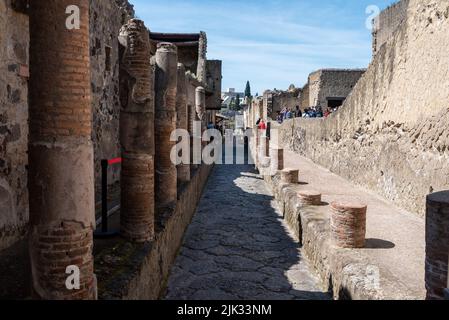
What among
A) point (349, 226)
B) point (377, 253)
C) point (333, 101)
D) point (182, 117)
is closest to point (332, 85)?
point (333, 101)

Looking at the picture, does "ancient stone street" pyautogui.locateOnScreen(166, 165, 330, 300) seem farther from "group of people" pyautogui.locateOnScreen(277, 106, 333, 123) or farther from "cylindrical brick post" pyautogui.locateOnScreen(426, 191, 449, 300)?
"group of people" pyautogui.locateOnScreen(277, 106, 333, 123)

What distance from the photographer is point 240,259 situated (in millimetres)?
6312

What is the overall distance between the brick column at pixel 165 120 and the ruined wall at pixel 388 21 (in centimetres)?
1496

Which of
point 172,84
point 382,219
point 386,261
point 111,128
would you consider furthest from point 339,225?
point 111,128

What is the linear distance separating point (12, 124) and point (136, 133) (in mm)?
1297

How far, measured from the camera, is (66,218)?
2877 mm

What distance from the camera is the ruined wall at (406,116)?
6.17 meters

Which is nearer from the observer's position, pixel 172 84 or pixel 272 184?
pixel 172 84

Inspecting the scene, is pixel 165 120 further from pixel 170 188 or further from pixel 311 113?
pixel 311 113

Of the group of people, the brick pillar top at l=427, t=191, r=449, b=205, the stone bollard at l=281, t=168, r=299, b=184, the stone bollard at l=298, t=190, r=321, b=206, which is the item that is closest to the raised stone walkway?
the stone bollard at l=298, t=190, r=321, b=206

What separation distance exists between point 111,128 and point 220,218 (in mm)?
2688

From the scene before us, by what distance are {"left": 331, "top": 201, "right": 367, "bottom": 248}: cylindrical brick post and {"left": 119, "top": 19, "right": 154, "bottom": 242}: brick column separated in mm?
2131

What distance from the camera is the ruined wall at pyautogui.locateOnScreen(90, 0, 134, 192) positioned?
7461 millimetres
